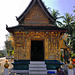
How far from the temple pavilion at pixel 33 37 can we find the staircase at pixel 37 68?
1.58ft

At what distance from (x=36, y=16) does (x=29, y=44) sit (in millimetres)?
4066

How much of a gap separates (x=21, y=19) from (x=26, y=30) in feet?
7.70

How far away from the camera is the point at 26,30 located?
11.7 meters

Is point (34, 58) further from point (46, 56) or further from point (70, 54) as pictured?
point (70, 54)

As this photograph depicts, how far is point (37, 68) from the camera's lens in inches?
435

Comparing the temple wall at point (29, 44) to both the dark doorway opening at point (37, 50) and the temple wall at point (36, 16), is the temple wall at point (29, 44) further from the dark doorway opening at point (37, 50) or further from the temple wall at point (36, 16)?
the dark doorway opening at point (37, 50)

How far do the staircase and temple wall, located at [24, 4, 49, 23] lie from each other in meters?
5.59

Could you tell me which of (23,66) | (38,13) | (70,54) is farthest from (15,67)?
(70,54)

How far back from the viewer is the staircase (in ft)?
34.9

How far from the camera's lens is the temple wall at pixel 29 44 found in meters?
11.9

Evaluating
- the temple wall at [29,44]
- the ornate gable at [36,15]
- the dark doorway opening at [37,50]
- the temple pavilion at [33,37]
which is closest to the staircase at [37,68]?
the temple pavilion at [33,37]

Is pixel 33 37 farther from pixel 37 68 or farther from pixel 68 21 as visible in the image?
pixel 68 21

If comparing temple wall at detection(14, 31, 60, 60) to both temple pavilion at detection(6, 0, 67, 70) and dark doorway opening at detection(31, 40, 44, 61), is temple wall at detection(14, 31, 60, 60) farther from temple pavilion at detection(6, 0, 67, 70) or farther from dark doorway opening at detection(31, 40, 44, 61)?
dark doorway opening at detection(31, 40, 44, 61)

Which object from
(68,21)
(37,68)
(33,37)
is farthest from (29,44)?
(68,21)
